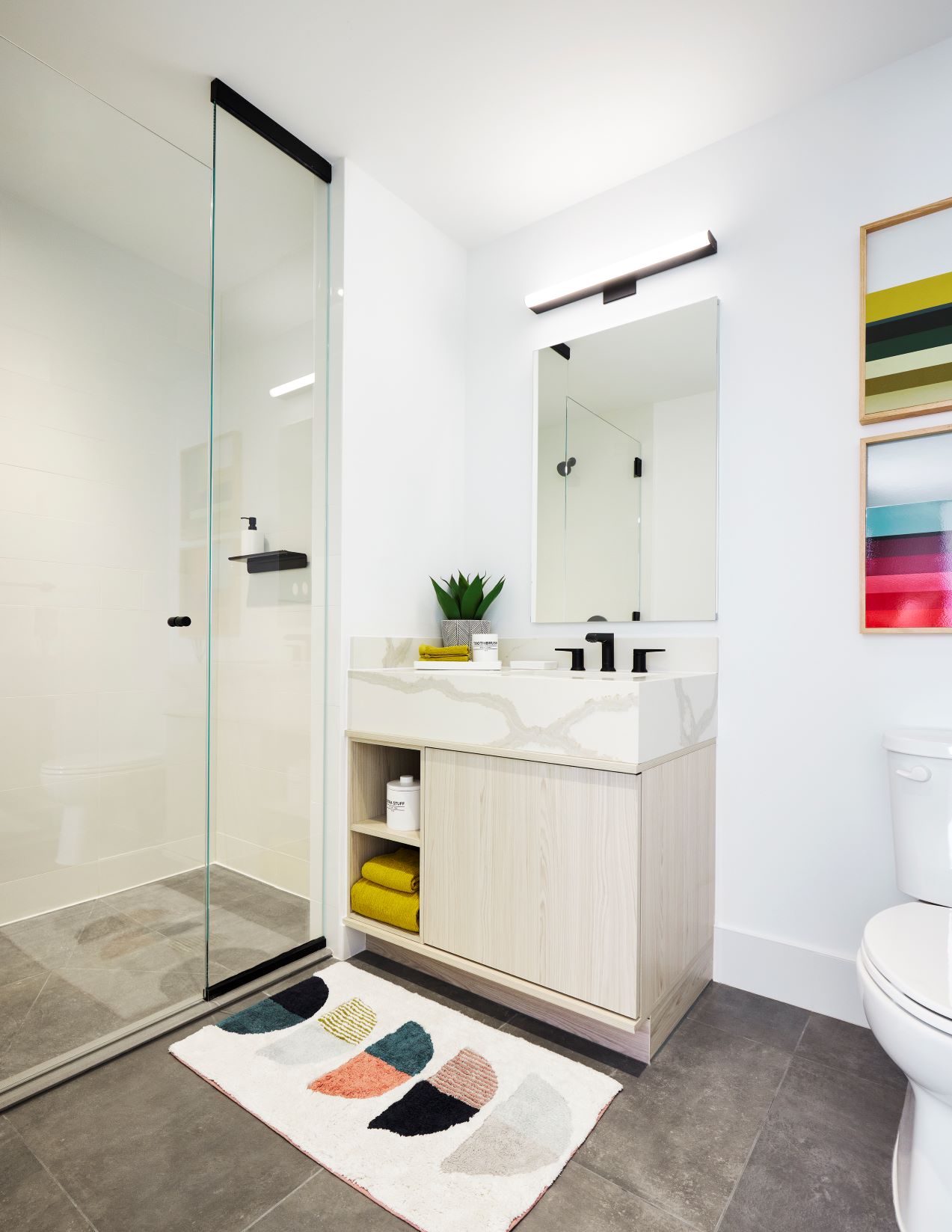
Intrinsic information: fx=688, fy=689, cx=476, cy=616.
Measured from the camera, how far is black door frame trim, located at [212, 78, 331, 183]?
180 centimetres

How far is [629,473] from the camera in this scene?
214 cm

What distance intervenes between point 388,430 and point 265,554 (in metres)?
0.59

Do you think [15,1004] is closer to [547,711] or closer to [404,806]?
[404,806]

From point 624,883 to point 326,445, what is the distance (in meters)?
1.48

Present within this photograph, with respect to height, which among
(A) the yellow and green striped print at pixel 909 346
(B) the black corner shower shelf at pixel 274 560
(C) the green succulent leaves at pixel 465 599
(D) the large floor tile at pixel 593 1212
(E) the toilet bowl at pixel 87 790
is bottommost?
(D) the large floor tile at pixel 593 1212

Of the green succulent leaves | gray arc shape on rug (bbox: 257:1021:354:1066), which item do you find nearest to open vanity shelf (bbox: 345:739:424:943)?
gray arc shape on rug (bbox: 257:1021:354:1066)

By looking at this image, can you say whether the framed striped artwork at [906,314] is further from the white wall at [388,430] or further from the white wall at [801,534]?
the white wall at [388,430]

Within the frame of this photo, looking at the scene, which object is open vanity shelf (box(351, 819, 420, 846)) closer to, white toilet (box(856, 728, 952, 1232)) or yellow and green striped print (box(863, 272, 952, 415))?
white toilet (box(856, 728, 952, 1232))

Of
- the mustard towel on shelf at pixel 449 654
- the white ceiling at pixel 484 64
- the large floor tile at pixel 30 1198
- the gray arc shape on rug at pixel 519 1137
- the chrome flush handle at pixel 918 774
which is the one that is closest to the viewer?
the large floor tile at pixel 30 1198

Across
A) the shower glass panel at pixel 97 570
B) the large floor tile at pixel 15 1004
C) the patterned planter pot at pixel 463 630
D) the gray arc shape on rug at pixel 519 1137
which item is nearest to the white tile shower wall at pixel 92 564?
the shower glass panel at pixel 97 570

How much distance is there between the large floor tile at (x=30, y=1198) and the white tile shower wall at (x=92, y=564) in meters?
0.46

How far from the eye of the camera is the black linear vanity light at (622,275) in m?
1.97

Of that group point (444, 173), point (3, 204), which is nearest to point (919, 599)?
point (444, 173)

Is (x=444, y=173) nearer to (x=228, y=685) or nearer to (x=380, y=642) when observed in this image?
(x=380, y=642)
